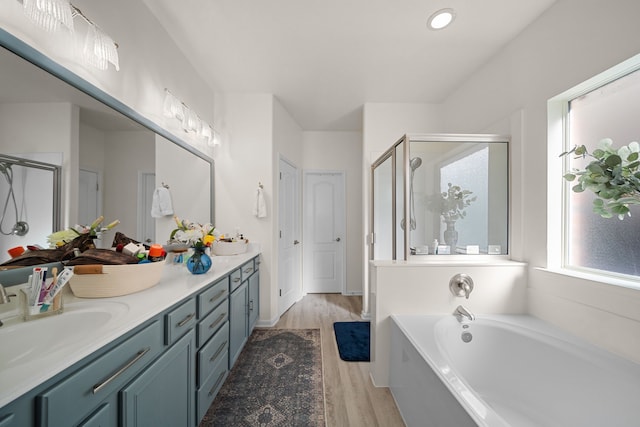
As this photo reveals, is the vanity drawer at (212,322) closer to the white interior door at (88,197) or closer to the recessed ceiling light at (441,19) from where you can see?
the white interior door at (88,197)

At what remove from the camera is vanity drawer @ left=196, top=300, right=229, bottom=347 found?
138 centimetres

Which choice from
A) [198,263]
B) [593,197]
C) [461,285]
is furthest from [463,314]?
[198,263]

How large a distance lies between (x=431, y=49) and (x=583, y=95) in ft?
3.52

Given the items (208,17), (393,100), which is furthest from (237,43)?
(393,100)

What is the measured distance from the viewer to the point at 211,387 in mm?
1505

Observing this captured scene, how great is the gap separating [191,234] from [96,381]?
1132mm

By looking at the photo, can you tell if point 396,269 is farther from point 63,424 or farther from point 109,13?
point 109,13

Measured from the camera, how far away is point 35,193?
103 cm

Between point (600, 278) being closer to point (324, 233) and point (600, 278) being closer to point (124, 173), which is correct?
point (124, 173)

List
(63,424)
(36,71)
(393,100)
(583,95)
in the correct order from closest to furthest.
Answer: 1. (63,424)
2. (36,71)
3. (583,95)
4. (393,100)

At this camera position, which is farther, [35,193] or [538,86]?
[538,86]

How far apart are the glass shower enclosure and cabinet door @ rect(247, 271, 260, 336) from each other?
142 cm

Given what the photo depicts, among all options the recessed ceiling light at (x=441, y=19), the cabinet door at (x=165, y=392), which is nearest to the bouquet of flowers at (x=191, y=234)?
the cabinet door at (x=165, y=392)

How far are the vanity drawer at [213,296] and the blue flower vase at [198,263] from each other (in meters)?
0.13
